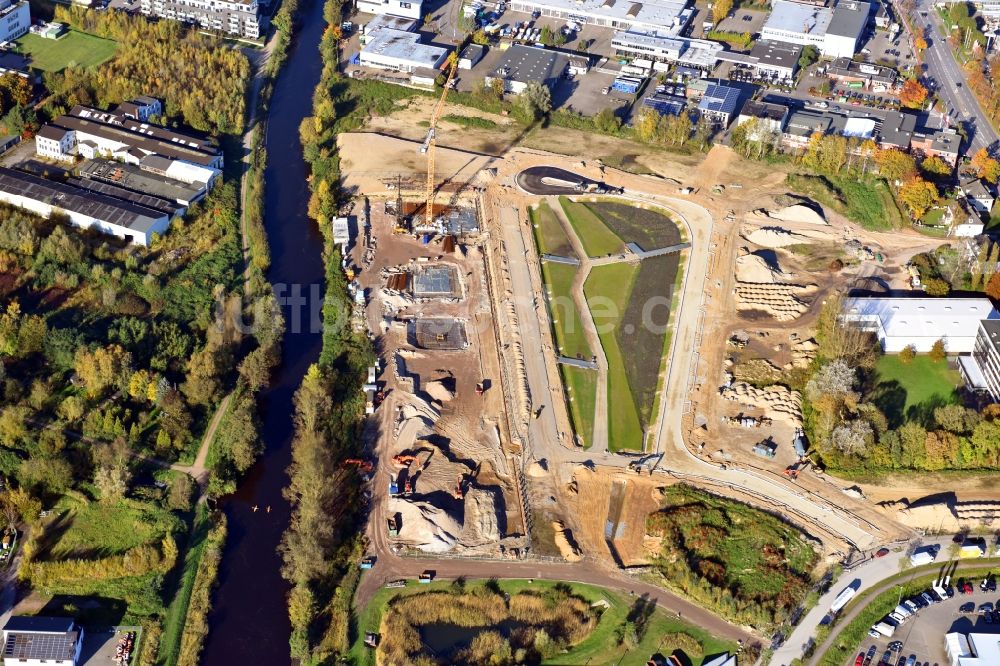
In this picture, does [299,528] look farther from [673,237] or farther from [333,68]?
[333,68]

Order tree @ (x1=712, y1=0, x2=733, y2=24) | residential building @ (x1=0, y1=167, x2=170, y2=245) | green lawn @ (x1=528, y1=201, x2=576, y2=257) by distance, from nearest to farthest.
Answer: residential building @ (x1=0, y1=167, x2=170, y2=245)
green lawn @ (x1=528, y1=201, x2=576, y2=257)
tree @ (x1=712, y1=0, x2=733, y2=24)

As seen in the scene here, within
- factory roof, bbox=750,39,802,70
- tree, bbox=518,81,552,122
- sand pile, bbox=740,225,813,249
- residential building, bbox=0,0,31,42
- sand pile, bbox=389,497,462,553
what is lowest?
sand pile, bbox=389,497,462,553

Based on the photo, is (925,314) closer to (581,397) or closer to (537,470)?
(581,397)

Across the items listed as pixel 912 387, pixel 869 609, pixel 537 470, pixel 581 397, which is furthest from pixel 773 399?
pixel 537 470

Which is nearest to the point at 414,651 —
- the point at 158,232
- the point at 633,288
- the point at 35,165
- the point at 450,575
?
the point at 450,575

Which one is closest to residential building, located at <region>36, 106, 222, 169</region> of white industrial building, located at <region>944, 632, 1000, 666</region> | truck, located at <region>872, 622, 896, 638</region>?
truck, located at <region>872, 622, 896, 638</region>

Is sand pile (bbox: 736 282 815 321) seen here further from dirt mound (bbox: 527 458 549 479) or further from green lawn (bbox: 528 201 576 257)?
dirt mound (bbox: 527 458 549 479)

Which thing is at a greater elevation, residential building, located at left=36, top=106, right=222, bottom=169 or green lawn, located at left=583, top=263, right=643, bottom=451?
residential building, located at left=36, top=106, right=222, bottom=169

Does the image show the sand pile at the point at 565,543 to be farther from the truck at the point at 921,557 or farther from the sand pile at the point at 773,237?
the sand pile at the point at 773,237
